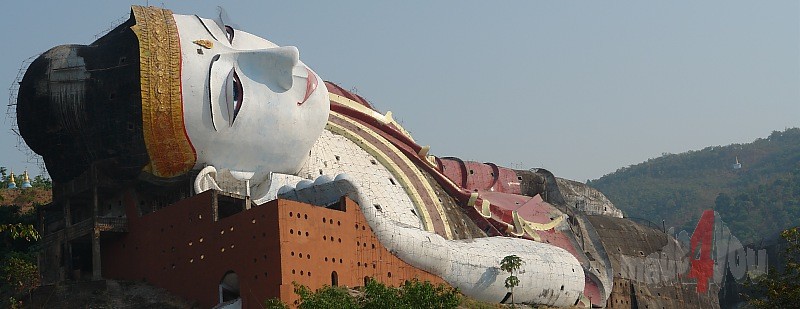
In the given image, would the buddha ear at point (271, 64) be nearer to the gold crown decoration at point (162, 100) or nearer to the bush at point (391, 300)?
the gold crown decoration at point (162, 100)

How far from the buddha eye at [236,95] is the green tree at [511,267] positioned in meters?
7.14

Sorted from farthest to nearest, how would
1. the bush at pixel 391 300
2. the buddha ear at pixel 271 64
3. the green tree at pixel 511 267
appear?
the green tree at pixel 511 267
the buddha ear at pixel 271 64
the bush at pixel 391 300

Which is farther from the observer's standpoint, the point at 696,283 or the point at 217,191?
the point at 696,283

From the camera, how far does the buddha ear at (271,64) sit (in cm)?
3156

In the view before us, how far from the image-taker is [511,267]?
107ft

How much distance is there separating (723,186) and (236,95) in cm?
8257

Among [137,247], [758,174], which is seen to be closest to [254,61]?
[137,247]

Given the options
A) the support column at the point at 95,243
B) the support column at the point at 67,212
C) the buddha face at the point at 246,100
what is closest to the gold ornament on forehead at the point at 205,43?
the buddha face at the point at 246,100

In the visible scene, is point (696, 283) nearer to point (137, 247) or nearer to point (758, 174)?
point (137, 247)

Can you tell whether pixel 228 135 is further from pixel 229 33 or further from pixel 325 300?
pixel 325 300

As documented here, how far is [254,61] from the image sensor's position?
31625 mm

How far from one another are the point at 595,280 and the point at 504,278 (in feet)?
15.8

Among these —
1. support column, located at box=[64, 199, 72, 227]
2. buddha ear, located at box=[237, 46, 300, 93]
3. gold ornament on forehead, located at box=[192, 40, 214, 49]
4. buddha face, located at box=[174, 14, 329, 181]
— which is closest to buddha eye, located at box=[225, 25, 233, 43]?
buddha face, located at box=[174, 14, 329, 181]

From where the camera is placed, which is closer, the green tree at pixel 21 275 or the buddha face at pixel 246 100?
the green tree at pixel 21 275
